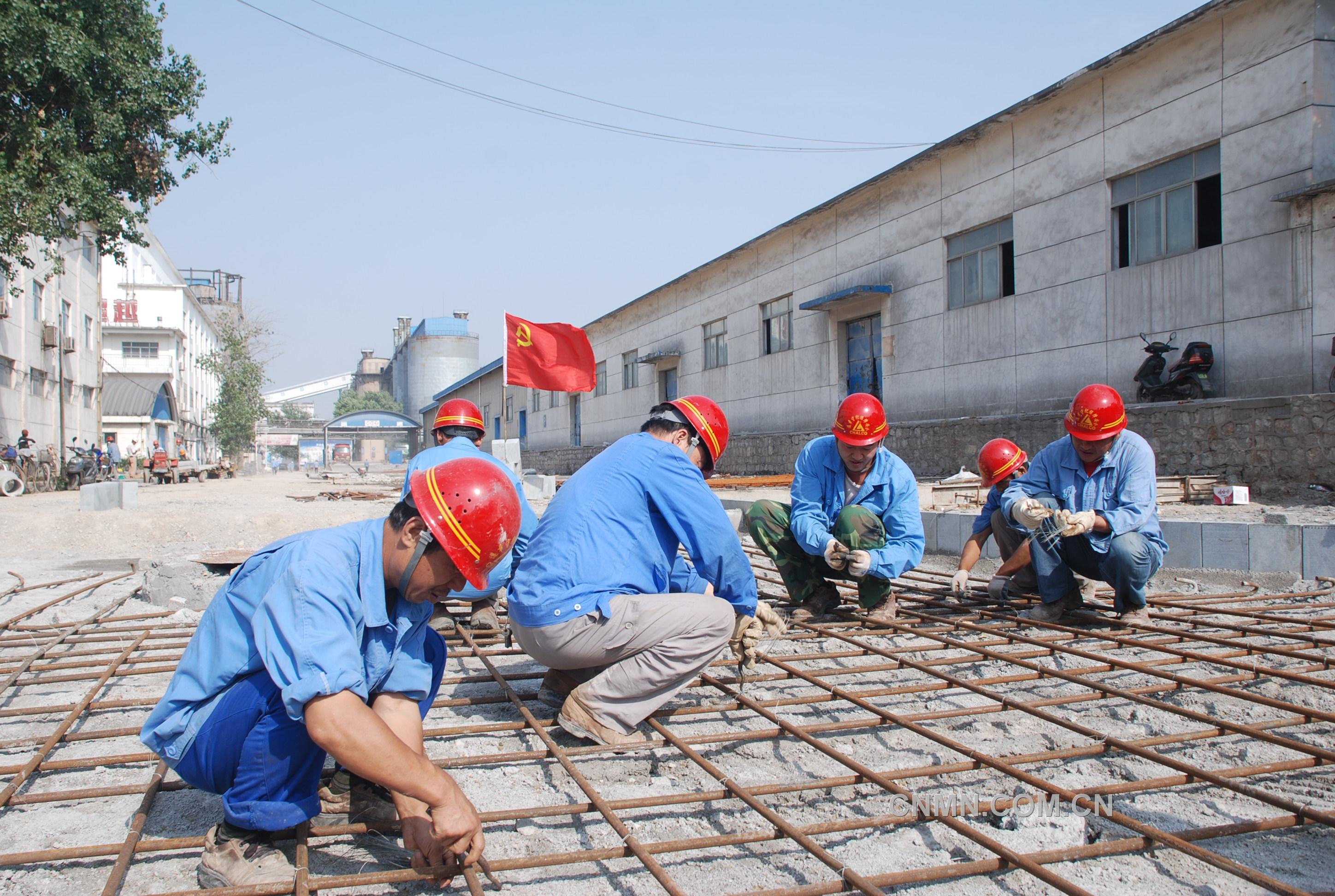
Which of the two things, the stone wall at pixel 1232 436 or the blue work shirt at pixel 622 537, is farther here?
the stone wall at pixel 1232 436

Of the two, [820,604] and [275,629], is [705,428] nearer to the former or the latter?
[275,629]

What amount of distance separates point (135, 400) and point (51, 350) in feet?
41.1

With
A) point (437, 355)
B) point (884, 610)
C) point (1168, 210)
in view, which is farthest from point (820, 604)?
point (437, 355)

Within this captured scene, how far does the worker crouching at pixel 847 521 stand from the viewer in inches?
142

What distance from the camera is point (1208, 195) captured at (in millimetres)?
8055

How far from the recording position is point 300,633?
1.45 m

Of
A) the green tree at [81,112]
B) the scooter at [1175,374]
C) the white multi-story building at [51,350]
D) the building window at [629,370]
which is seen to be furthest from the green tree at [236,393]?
the scooter at [1175,374]

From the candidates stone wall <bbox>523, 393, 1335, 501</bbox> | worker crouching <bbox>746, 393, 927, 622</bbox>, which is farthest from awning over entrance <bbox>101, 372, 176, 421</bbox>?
worker crouching <bbox>746, 393, 927, 622</bbox>

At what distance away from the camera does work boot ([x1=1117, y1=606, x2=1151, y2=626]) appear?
11.8 ft

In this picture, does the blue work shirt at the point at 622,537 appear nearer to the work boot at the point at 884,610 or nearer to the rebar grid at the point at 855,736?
the rebar grid at the point at 855,736

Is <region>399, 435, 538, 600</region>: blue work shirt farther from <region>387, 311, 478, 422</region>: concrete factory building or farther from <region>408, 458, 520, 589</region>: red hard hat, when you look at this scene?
<region>387, 311, 478, 422</region>: concrete factory building

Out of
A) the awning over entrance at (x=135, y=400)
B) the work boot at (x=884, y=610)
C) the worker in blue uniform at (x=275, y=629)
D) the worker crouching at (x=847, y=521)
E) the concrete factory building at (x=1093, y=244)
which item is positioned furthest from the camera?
the awning over entrance at (x=135, y=400)

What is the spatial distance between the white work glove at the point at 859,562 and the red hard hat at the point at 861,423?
18.5 inches

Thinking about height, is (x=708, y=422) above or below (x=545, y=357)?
below
